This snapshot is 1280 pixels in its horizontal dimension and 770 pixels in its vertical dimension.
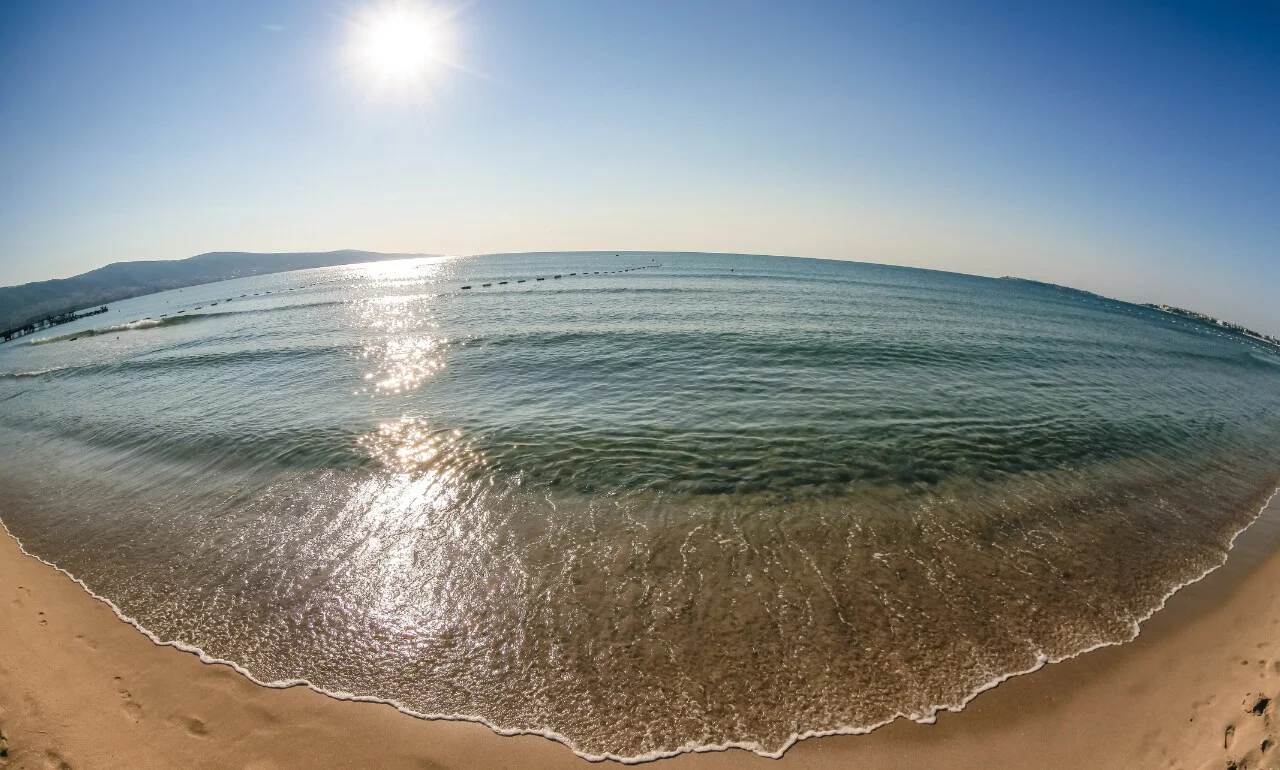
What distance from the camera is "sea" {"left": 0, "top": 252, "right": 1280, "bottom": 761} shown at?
340 inches

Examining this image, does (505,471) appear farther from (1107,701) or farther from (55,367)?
(55,367)

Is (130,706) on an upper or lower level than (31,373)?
lower

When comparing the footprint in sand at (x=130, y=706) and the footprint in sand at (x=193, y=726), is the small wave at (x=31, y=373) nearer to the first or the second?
the footprint in sand at (x=130, y=706)

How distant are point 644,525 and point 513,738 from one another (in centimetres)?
609

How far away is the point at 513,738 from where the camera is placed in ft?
24.7

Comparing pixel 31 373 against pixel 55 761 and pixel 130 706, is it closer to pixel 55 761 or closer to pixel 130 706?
pixel 130 706

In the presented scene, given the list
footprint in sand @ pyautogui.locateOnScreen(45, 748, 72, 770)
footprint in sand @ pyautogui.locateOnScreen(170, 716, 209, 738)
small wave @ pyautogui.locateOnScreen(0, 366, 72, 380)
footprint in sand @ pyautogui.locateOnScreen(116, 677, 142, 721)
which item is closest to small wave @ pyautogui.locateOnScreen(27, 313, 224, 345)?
small wave @ pyautogui.locateOnScreen(0, 366, 72, 380)

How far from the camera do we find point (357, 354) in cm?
3666

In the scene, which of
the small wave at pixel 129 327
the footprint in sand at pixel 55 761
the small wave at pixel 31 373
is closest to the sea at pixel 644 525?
the footprint in sand at pixel 55 761

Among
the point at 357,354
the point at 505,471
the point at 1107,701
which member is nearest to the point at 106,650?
the point at 505,471

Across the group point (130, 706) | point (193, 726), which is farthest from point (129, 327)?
point (193, 726)

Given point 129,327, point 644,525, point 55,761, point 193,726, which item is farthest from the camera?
point 129,327

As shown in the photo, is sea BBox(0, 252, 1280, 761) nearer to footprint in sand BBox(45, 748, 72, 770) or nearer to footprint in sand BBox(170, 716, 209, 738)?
footprint in sand BBox(170, 716, 209, 738)

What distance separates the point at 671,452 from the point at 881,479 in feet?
22.9
